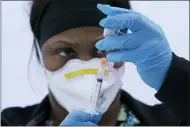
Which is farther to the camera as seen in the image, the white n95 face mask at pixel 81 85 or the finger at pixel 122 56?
the white n95 face mask at pixel 81 85

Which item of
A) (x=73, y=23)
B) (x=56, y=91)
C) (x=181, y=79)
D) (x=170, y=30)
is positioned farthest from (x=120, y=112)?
(x=170, y=30)

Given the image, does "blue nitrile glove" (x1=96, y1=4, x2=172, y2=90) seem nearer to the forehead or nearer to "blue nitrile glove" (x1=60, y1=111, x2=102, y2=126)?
"blue nitrile glove" (x1=60, y1=111, x2=102, y2=126)

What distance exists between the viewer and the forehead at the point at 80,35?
1580 millimetres

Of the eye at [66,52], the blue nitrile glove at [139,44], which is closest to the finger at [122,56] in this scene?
the blue nitrile glove at [139,44]

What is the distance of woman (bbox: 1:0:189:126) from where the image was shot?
156 centimetres

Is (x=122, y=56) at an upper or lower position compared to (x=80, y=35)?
upper

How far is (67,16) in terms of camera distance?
1664 millimetres

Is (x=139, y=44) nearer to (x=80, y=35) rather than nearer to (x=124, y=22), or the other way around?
(x=124, y=22)

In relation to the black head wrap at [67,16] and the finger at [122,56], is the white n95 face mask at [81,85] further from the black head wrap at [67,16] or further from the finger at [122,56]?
the finger at [122,56]

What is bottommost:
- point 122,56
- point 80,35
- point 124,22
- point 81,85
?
point 81,85

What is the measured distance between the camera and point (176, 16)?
2.38 meters

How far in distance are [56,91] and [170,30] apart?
3.18ft

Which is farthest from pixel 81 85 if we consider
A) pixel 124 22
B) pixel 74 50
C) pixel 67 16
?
pixel 124 22

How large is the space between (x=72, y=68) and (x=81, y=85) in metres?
0.08
